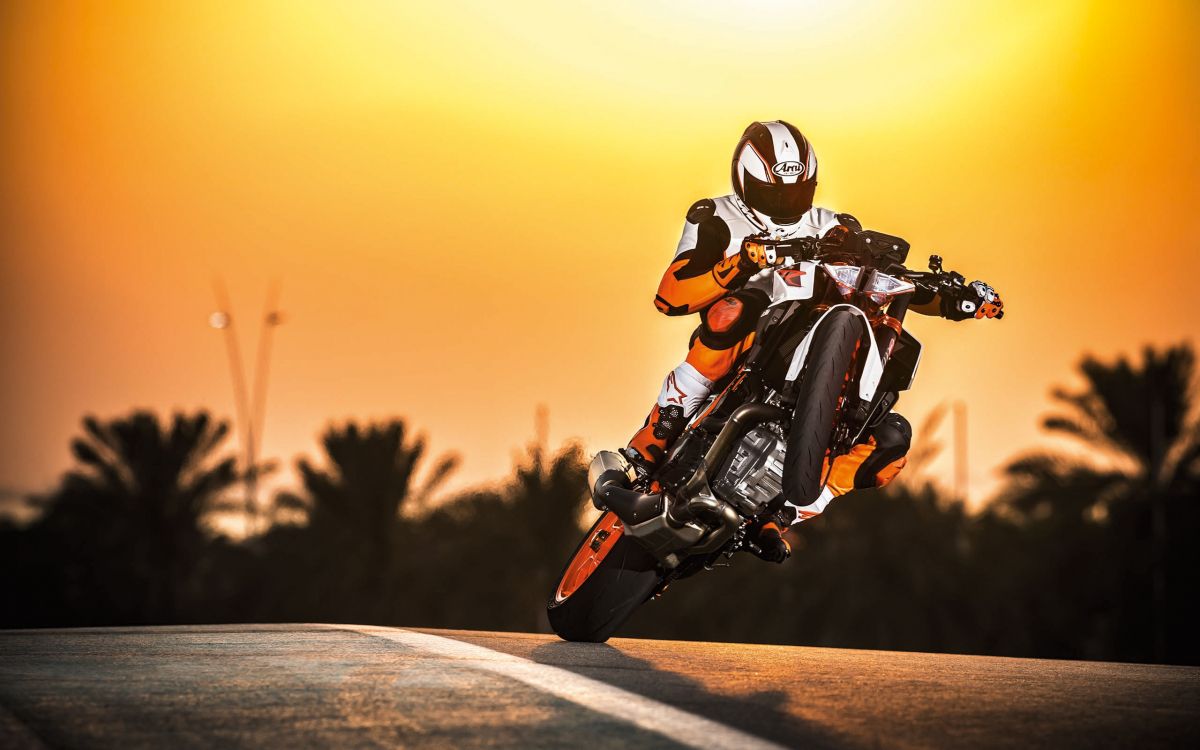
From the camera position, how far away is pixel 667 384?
999 cm

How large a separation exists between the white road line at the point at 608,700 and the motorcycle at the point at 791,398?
3.76 ft

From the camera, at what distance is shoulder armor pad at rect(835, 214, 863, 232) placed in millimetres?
9625

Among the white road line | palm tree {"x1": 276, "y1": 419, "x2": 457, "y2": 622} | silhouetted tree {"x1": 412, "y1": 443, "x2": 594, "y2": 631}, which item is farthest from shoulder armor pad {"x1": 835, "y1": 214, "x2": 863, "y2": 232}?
palm tree {"x1": 276, "y1": 419, "x2": 457, "y2": 622}

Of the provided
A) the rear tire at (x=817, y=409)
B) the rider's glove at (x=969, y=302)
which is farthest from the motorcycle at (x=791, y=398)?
the rider's glove at (x=969, y=302)

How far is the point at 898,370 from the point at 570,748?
13.4 feet

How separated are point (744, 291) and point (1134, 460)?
42231mm

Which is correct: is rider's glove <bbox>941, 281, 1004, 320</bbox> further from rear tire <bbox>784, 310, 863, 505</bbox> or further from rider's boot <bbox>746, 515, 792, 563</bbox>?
rider's boot <bbox>746, 515, 792, 563</bbox>

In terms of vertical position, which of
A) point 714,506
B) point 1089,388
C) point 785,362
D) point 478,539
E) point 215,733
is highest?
point 1089,388

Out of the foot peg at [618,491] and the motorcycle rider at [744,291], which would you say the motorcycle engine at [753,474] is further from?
the motorcycle rider at [744,291]

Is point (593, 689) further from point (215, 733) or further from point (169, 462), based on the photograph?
point (169, 462)

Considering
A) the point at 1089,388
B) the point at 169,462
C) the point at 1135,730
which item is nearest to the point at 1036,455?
the point at 1089,388

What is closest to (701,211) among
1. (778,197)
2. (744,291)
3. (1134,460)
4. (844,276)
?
(778,197)

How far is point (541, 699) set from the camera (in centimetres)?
688

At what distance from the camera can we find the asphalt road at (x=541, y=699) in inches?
242
